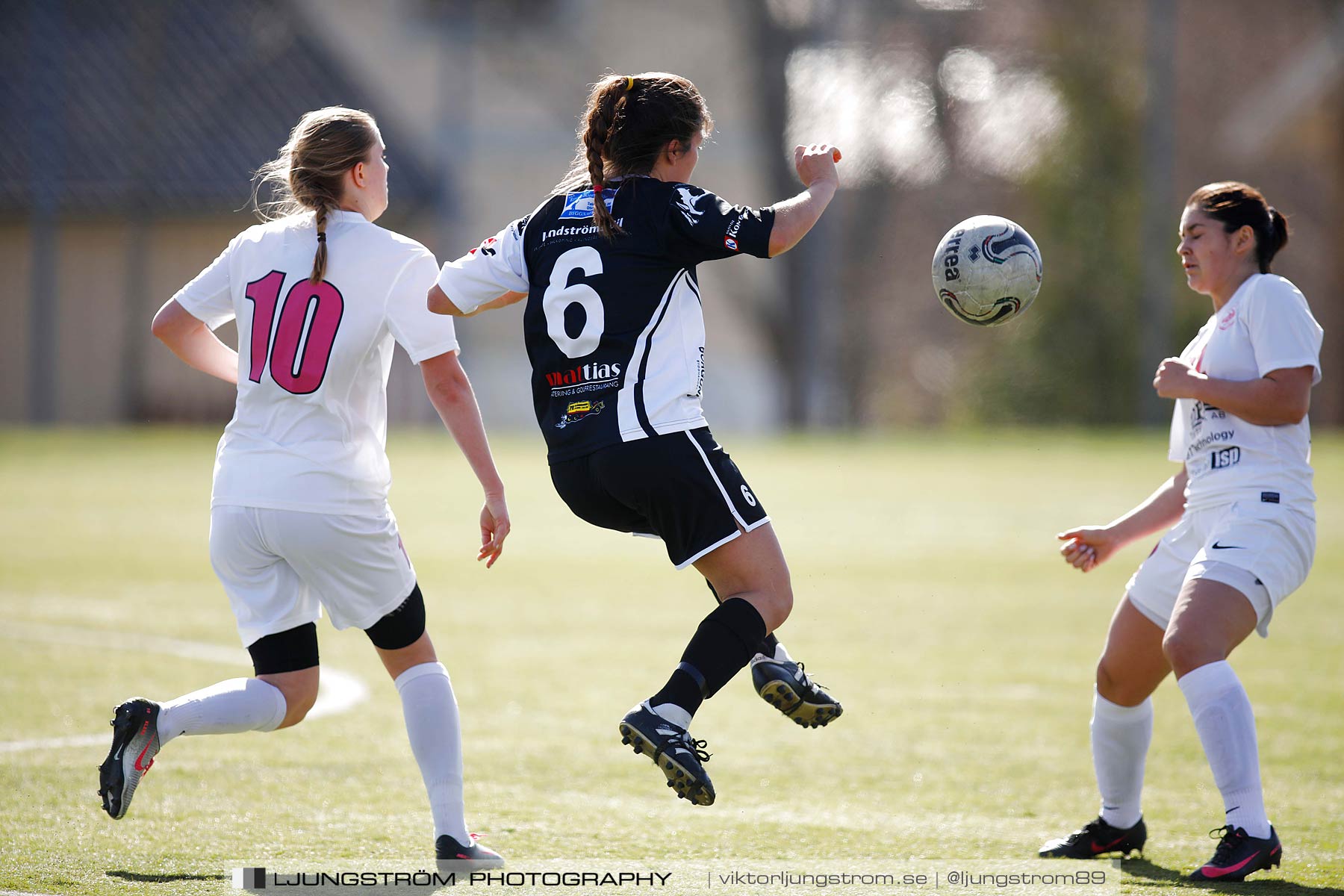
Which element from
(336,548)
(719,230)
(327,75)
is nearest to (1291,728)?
(719,230)

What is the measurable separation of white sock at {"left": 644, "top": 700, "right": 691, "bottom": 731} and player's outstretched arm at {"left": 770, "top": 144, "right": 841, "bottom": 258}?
3.90 ft

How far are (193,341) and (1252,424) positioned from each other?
319 centimetres

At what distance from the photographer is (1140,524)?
4.73 metres

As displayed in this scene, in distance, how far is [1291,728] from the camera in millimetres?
6398

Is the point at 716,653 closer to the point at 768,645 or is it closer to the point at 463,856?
the point at 768,645

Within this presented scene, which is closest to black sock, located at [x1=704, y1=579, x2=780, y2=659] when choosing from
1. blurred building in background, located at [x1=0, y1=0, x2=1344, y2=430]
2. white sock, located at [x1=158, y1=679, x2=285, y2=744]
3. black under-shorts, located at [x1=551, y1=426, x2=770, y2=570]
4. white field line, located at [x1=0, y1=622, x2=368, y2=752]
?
black under-shorts, located at [x1=551, y1=426, x2=770, y2=570]

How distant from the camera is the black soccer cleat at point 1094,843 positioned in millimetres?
4508

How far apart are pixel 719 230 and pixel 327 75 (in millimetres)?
28613

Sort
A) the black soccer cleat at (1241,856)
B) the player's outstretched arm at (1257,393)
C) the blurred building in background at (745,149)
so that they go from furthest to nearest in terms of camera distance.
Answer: the blurred building in background at (745,149), the player's outstretched arm at (1257,393), the black soccer cleat at (1241,856)

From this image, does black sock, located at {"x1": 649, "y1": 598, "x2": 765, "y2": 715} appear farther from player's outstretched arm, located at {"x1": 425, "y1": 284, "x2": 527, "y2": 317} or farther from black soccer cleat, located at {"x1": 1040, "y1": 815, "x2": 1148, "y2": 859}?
black soccer cleat, located at {"x1": 1040, "y1": 815, "x2": 1148, "y2": 859}

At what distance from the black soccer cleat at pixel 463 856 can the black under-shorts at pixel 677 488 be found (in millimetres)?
1007

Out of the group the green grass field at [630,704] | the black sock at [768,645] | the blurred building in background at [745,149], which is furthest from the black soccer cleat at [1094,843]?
the blurred building in background at [745,149]

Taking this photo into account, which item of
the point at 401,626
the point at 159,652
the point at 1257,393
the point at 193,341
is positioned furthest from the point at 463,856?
the point at 159,652

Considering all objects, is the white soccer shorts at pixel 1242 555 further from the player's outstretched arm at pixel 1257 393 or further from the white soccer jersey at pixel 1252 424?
the player's outstretched arm at pixel 1257 393
